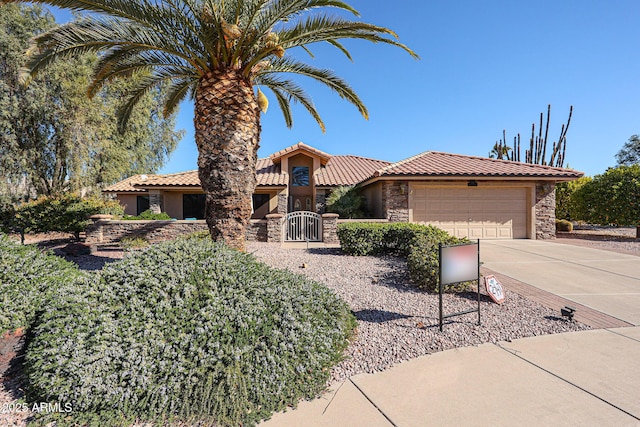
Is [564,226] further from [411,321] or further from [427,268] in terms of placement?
[411,321]

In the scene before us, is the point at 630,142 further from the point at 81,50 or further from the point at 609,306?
the point at 81,50

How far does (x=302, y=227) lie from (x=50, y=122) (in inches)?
727

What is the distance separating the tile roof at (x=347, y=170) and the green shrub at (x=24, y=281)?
13.7 meters

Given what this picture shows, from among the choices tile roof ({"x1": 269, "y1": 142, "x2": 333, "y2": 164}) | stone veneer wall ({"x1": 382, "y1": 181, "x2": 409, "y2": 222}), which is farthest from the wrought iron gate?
tile roof ({"x1": 269, "y1": 142, "x2": 333, "y2": 164})

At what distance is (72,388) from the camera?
2424 mm

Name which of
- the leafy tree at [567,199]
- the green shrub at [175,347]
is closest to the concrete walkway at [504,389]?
the green shrub at [175,347]

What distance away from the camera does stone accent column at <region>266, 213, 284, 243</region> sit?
12.6 m

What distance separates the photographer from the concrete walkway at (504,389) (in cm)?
249

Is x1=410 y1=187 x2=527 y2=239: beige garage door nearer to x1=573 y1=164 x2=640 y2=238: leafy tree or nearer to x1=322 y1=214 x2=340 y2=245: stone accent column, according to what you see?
x1=322 y1=214 x2=340 y2=245: stone accent column

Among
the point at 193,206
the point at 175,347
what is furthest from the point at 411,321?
the point at 193,206

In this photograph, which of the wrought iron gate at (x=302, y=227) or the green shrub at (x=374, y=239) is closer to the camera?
the green shrub at (x=374, y=239)

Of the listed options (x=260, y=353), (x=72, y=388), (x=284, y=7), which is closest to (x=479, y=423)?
(x=260, y=353)

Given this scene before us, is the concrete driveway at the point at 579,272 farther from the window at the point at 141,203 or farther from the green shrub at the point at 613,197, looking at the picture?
the window at the point at 141,203

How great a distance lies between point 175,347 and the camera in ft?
8.55
